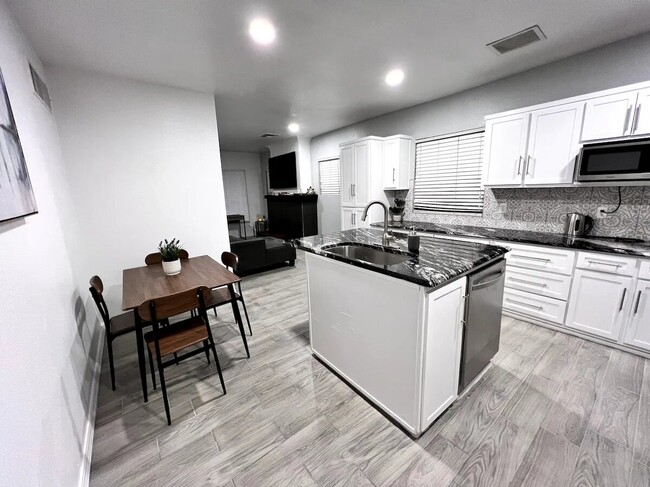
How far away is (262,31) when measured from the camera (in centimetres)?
207

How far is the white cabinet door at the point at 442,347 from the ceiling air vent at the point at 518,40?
2.21 meters

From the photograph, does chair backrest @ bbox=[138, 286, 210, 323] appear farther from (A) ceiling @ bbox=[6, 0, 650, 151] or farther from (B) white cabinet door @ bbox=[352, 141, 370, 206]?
(B) white cabinet door @ bbox=[352, 141, 370, 206]

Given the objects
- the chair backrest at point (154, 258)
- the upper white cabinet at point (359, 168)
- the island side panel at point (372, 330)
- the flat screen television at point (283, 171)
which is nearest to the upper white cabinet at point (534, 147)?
the upper white cabinet at point (359, 168)

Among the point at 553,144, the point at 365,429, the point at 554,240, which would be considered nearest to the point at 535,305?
the point at 554,240

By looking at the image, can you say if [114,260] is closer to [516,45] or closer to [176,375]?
[176,375]

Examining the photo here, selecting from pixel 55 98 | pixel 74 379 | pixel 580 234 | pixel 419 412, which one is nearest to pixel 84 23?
pixel 55 98

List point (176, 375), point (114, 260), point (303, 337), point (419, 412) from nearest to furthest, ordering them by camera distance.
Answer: point (419, 412), point (176, 375), point (303, 337), point (114, 260)

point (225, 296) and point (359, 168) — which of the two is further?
point (359, 168)

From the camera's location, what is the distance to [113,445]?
1591 millimetres

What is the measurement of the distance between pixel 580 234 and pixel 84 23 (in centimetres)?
465

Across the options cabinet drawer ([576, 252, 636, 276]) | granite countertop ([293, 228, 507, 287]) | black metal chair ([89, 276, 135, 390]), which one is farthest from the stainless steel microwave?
black metal chair ([89, 276, 135, 390])

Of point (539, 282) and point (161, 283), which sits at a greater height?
point (161, 283)

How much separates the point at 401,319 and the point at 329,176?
4974mm

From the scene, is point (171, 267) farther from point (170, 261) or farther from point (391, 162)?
point (391, 162)
